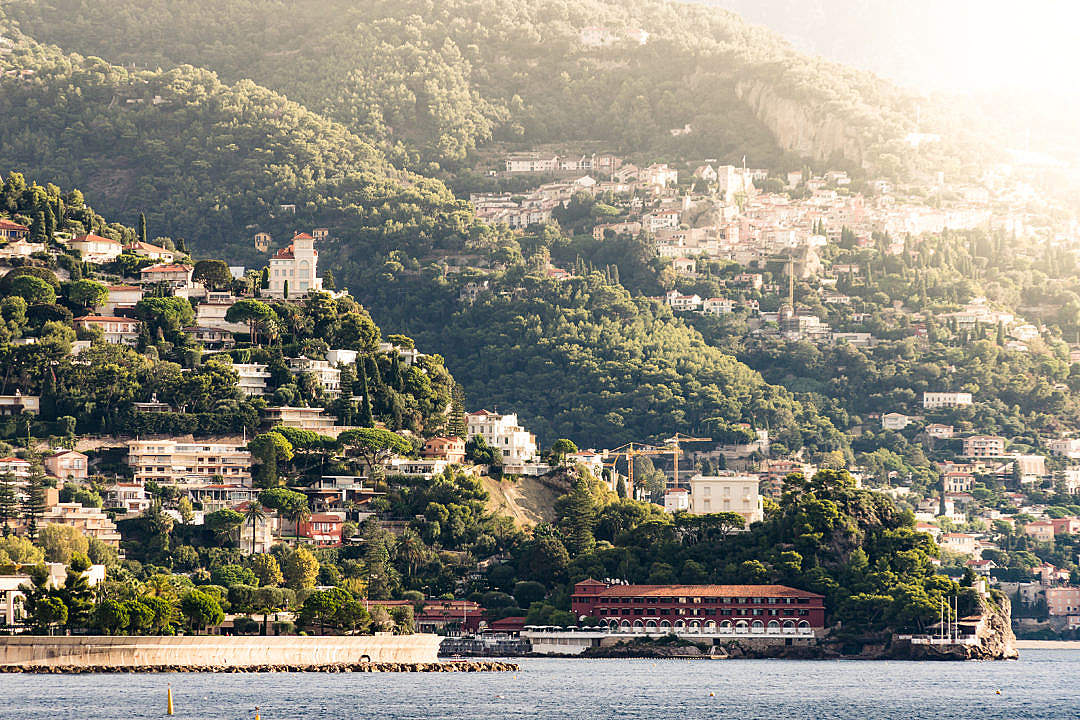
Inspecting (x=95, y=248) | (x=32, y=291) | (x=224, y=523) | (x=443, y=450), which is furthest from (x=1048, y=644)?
(x=32, y=291)

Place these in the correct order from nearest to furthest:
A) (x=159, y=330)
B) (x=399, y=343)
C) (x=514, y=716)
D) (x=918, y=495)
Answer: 1. (x=514, y=716)
2. (x=159, y=330)
3. (x=399, y=343)
4. (x=918, y=495)

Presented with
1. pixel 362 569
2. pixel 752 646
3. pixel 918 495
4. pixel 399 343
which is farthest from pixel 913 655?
pixel 918 495

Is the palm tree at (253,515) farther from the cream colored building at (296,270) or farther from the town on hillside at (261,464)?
the cream colored building at (296,270)

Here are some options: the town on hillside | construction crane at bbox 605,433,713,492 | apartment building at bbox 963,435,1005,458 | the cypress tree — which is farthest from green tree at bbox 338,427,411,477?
apartment building at bbox 963,435,1005,458

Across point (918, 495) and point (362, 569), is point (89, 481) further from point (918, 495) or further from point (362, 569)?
point (918, 495)

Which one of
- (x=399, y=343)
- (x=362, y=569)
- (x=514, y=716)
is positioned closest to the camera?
(x=514, y=716)
